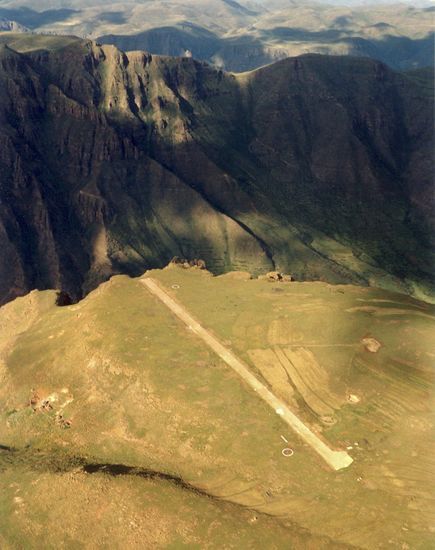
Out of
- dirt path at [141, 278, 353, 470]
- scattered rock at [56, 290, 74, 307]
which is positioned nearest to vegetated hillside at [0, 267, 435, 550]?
dirt path at [141, 278, 353, 470]

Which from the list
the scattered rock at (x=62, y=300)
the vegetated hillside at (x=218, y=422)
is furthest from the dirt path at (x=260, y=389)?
the scattered rock at (x=62, y=300)

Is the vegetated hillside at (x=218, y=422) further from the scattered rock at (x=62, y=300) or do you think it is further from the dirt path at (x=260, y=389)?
the scattered rock at (x=62, y=300)

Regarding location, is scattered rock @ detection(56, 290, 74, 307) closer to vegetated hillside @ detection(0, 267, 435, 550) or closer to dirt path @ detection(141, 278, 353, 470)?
vegetated hillside @ detection(0, 267, 435, 550)

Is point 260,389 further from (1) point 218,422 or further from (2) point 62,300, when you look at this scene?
(2) point 62,300

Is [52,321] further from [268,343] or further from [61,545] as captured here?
[61,545]

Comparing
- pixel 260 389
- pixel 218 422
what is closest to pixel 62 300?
pixel 260 389
